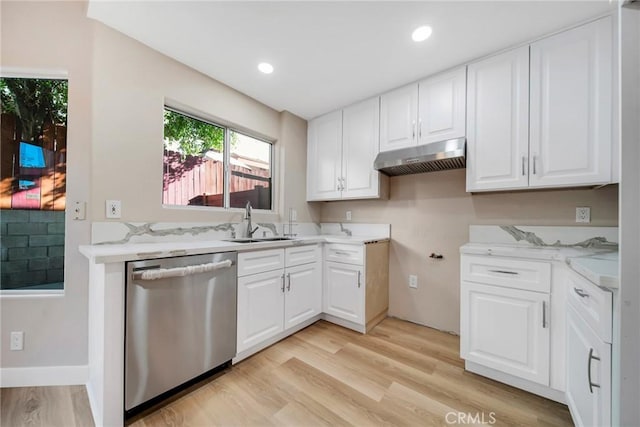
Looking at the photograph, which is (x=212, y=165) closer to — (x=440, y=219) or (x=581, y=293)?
(x=440, y=219)

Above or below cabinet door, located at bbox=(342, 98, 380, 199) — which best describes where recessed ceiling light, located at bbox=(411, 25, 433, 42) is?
above

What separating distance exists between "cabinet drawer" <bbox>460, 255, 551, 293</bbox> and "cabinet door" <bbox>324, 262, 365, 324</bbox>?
89 centimetres

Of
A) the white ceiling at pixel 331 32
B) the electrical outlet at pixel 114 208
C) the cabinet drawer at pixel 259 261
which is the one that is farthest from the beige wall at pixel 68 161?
the cabinet drawer at pixel 259 261

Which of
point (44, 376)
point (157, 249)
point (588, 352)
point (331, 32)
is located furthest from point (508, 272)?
point (44, 376)

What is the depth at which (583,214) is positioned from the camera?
1751 millimetres

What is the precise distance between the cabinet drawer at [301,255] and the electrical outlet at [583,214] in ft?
6.71

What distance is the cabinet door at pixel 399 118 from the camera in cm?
225

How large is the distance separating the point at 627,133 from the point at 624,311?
0.56 metres

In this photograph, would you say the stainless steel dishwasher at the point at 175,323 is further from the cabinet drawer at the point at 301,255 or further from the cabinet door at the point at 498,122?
the cabinet door at the point at 498,122

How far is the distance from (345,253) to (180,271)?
4.72 feet

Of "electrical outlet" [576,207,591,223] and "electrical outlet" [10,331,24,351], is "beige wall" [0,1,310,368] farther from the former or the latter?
"electrical outlet" [576,207,591,223]

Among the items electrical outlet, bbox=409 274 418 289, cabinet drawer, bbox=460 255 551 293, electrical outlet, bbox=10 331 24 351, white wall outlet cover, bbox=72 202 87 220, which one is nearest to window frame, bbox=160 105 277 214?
white wall outlet cover, bbox=72 202 87 220

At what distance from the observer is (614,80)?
147cm

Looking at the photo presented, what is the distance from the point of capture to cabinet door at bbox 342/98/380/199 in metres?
2.51
